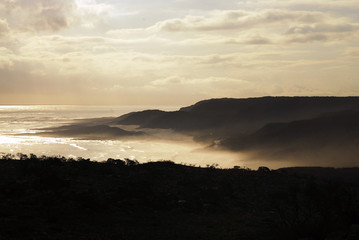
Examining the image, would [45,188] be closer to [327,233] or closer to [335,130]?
[327,233]

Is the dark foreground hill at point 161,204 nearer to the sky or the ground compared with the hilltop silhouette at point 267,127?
nearer to the ground

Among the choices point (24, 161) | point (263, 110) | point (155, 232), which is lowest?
point (155, 232)

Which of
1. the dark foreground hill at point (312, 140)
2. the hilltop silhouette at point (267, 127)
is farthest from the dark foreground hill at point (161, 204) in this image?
the dark foreground hill at point (312, 140)

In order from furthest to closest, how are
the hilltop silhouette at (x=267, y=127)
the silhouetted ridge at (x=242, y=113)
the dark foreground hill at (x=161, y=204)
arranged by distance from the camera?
Answer: 1. the silhouetted ridge at (x=242, y=113)
2. the hilltop silhouette at (x=267, y=127)
3. the dark foreground hill at (x=161, y=204)

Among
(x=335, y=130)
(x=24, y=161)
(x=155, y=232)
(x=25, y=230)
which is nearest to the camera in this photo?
(x=25, y=230)

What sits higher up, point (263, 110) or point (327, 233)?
point (263, 110)

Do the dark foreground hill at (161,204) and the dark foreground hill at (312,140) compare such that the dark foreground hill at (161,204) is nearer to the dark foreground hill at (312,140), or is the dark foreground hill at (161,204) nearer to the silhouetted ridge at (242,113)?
the dark foreground hill at (312,140)

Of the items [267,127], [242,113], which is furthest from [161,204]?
[242,113]

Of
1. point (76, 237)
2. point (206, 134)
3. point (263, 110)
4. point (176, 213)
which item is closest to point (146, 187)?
point (176, 213)
